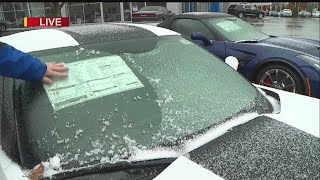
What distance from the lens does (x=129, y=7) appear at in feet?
81.4

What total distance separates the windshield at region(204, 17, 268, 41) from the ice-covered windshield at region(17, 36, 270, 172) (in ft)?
10.2

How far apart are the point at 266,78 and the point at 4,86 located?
3584 mm

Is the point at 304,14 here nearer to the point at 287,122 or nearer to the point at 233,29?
the point at 233,29

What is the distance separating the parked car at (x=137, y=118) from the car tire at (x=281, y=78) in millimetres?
2297

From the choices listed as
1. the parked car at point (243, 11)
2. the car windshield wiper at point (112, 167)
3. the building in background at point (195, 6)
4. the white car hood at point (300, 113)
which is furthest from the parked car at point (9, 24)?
the car windshield wiper at point (112, 167)

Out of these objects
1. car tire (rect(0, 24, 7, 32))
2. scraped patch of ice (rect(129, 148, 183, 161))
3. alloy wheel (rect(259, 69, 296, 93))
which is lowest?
alloy wheel (rect(259, 69, 296, 93))

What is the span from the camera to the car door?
475 centimetres

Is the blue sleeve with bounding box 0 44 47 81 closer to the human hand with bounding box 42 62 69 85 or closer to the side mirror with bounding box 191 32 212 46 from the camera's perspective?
the human hand with bounding box 42 62 69 85

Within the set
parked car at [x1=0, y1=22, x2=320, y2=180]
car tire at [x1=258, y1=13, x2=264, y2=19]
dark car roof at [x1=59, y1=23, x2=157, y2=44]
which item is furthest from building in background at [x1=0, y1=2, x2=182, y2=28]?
parked car at [x1=0, y1=22, x2=320, y2=180]

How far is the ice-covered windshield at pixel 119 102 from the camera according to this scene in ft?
4.41

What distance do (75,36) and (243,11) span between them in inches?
1264

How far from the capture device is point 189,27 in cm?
534

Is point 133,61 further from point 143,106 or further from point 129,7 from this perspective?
point 129,7

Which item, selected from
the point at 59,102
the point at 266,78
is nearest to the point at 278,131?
the point at 59,102
